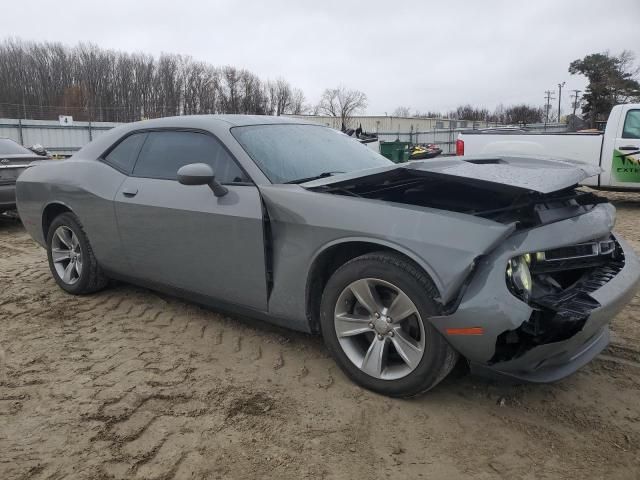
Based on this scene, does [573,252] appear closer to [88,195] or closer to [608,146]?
[88,195]

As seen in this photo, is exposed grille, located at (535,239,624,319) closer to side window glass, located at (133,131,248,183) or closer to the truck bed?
side window glass, located at (133,131,248,183)

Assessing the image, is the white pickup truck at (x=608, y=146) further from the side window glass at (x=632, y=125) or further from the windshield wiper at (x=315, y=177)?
the windshield wiper at (x=315, y=177)

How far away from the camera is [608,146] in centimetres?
945

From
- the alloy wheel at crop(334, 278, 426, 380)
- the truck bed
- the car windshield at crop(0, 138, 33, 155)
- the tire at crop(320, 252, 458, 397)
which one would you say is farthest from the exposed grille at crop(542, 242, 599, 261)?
the car windshield at crop(0, 138, 33, 155)

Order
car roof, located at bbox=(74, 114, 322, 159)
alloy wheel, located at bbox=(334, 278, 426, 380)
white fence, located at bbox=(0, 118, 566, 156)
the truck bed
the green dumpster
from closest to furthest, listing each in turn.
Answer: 1. alloy wheel, located at bbox=(334, 278, 426, 380)
2. car roof, located at bbox=(74, 114, 322, 159)
3. the truck bed
4. the green dumpster
5. white fence, located at bbox=(0, 118, 566, 156)

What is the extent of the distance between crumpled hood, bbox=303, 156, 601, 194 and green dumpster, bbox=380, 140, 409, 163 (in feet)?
46.1

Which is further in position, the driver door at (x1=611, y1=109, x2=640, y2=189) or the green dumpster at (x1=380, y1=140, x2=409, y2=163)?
the green dumpster at (x1=380, y1=140, x2=409, y2=163)

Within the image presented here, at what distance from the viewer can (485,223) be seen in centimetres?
237

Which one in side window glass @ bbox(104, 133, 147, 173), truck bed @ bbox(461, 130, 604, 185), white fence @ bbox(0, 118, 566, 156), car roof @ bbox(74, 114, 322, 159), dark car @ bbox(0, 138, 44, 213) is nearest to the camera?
car roof @ bbox(74, 114, 322, 159)

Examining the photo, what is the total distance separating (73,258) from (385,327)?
3.13m

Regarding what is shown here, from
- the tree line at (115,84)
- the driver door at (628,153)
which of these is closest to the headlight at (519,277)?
the driver door at (628,153)

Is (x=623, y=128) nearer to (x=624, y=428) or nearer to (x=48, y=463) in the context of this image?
(x=624, y=428)

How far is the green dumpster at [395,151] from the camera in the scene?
1789cm

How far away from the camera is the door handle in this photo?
146 inches
